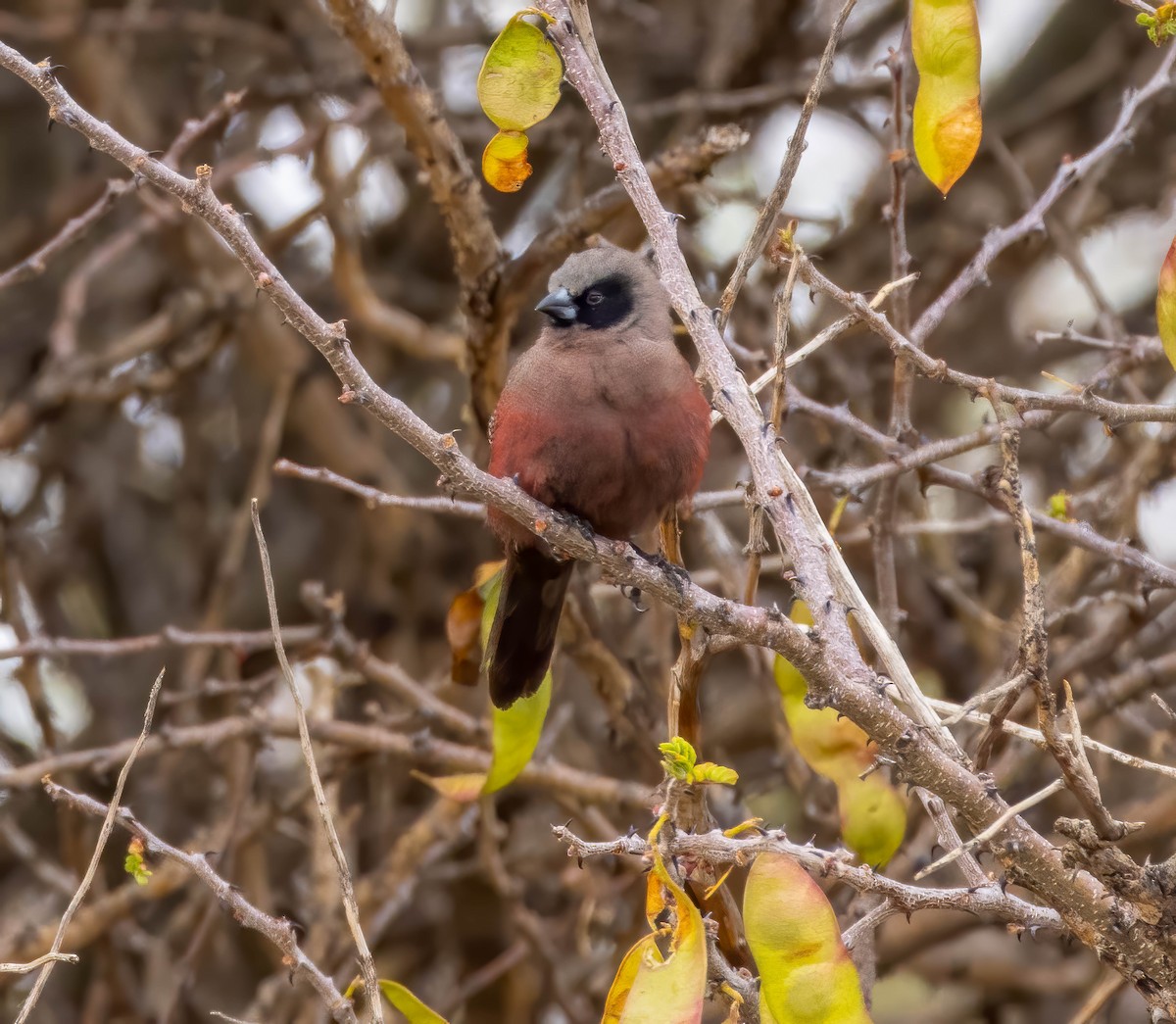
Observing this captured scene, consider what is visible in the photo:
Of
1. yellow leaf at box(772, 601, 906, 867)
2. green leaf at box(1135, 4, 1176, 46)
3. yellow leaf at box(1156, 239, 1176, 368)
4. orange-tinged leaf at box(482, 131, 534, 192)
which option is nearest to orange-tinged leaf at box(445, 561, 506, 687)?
yellow leaf at box(772, 601, 906, 867)

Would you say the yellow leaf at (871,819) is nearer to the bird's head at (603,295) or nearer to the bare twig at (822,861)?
the bare twig at (822,861)

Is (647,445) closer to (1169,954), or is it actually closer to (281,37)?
(1169,954)

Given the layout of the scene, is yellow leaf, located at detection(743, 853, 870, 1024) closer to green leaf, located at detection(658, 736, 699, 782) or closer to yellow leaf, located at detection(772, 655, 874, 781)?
green leaf, located at detection(658, 736, 699, 782)

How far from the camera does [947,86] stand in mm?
2443

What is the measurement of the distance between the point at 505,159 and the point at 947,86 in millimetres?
757

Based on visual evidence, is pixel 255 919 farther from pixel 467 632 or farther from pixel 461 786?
pixel 467 632

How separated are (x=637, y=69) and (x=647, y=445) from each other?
3109mm

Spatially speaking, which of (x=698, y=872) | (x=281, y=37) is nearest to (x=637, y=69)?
(x=281, y=37)

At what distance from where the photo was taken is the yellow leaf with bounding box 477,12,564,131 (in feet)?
7.80

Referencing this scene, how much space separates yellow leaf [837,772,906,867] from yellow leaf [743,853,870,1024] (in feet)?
2.36

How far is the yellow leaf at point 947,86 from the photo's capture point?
2.41m

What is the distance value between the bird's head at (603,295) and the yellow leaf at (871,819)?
4.23ft

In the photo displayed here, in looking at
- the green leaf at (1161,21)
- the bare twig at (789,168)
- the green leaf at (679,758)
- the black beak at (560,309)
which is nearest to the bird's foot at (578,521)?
the black beak at (560,309)

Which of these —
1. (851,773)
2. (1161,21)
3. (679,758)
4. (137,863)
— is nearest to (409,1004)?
(137,863)
